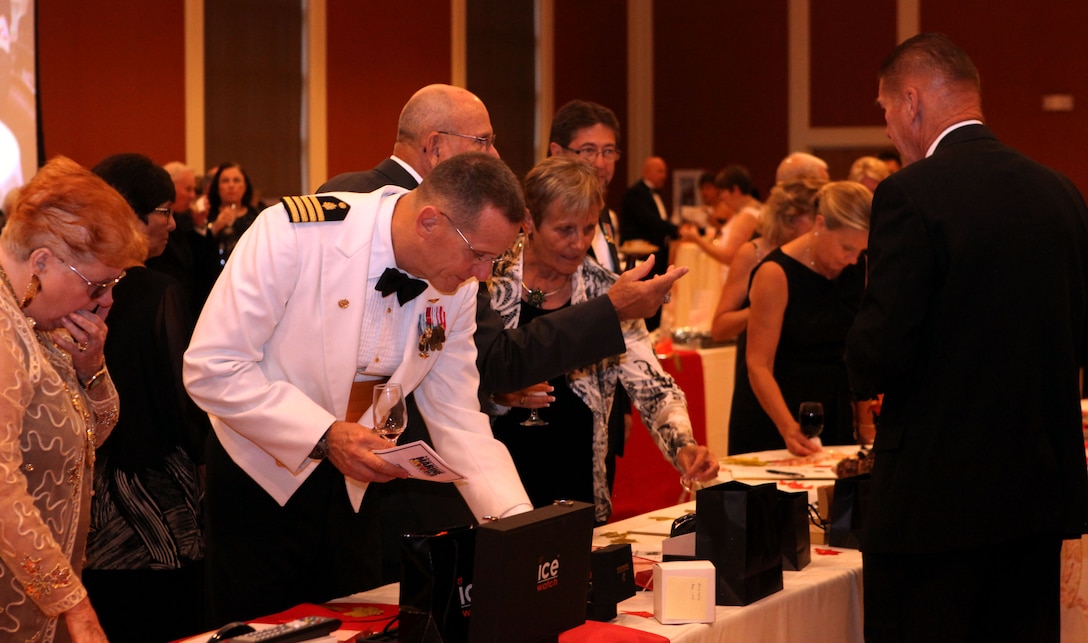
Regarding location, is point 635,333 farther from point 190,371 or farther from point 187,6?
point 187,6

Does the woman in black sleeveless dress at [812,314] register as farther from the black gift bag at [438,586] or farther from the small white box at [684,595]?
the black gift bag at [438,586]

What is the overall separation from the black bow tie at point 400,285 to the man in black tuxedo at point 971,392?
0.85m

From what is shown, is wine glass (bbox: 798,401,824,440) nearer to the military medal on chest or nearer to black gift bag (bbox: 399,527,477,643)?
the military medal on chest

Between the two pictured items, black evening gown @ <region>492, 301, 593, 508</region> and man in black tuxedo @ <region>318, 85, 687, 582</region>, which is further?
black evening gown @ <region>492, 301, 593, 508</region>

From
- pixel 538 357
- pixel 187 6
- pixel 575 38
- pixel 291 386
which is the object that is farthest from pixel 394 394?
pixel 575 38

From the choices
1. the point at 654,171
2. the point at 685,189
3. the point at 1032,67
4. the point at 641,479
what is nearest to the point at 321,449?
the point at 641,479

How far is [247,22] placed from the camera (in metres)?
10.3

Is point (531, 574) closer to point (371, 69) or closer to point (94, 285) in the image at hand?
point (94, 285)

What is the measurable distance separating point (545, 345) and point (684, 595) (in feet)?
2.24

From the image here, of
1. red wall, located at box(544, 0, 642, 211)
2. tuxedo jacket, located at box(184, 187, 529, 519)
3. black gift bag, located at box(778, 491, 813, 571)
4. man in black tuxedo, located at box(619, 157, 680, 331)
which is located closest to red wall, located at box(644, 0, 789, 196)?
red wall, located at box(544, 0, 642, 211)

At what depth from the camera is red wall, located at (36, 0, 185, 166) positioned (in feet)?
28.8

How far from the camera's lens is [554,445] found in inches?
115

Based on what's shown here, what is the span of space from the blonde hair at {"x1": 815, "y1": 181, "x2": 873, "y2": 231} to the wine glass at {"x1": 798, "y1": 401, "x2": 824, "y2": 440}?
0.63m

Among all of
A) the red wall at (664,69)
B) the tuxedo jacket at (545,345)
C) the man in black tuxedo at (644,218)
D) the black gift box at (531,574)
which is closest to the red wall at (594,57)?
the red wall at (664,69)
